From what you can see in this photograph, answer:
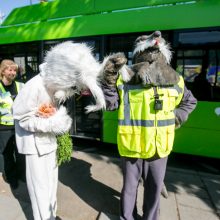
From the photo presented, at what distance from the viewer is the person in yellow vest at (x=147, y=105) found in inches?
82.7

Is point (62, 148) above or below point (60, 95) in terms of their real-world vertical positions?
below

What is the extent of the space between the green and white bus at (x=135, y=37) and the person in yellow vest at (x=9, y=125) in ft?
6.37

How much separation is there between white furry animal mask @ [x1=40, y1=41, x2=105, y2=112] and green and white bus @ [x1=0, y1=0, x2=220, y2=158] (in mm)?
2830

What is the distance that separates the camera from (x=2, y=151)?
348 centimetres

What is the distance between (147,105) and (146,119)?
0.13m

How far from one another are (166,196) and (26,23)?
17.6 ft

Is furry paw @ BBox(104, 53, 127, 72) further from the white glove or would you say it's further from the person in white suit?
the white glove

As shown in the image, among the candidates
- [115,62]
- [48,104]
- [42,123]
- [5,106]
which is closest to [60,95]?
[48,104]

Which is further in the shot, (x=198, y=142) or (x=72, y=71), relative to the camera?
(x=198, y=142)

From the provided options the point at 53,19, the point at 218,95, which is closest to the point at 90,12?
the point at 53,19

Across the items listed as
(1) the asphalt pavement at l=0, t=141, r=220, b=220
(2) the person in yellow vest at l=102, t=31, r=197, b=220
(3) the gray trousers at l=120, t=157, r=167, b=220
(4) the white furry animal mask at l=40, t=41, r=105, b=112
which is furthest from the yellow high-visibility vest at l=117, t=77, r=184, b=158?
(1) the asphalt pavement at l=0, t=141, r=220, b=220

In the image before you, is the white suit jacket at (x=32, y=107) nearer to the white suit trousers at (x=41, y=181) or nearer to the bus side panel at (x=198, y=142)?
the white suit trousers at (x=41, y=181)

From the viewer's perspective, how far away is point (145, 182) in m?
2.37

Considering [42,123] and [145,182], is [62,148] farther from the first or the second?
[145,182]
